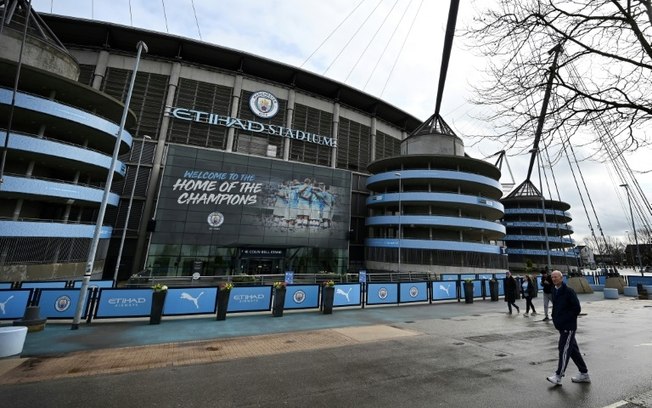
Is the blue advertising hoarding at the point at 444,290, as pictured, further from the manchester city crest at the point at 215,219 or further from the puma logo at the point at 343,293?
the manchester city crest at the point at 215,219

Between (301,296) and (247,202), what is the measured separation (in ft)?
70.5

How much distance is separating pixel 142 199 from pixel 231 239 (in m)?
12.1

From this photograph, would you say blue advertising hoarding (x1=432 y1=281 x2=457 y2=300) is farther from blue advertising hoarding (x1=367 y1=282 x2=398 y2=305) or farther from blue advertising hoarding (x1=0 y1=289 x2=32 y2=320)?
blue advertising hoarding (x1=0 y1=289 x2=32 y2=320)

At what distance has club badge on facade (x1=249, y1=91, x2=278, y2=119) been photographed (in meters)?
40.8

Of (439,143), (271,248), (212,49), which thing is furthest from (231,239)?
(439,143)

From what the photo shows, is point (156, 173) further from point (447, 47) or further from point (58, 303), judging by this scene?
point (447, 47)

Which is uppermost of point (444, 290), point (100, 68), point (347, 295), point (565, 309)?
point (100, 68)

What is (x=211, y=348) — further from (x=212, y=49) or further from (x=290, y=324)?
(x=212, y=49)

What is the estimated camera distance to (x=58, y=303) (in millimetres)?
9922

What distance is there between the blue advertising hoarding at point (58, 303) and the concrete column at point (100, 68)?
36408 millimetres

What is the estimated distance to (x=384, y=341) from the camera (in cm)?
879

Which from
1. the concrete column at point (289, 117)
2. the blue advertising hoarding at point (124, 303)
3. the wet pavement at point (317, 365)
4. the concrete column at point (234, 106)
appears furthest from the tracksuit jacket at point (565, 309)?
the concrete column at point (234, 106)

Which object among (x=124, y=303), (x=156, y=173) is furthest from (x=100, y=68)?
(x=124, y=303)

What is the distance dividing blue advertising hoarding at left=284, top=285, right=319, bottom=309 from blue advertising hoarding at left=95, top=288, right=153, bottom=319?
18.3 ft
